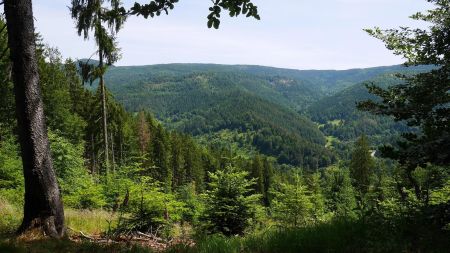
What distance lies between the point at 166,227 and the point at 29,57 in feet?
14.0

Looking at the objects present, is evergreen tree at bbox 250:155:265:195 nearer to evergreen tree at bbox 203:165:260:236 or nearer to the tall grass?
evergreen tree at bbox 203:165:260:236

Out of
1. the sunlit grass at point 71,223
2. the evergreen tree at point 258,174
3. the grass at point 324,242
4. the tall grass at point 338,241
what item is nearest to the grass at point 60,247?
the grass at point 324,242

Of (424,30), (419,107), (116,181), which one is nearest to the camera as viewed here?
(419,107)

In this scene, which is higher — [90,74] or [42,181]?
[90,74]

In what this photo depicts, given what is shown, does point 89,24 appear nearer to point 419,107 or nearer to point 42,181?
point 42,181

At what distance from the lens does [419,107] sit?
14.4 feet

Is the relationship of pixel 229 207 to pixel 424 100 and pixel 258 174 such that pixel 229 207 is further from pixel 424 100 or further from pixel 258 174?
pixel 258 174

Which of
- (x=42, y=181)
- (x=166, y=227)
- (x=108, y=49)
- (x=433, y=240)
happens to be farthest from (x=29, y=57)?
(x=108, y=49)

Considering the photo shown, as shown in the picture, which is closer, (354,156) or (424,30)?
(424,30)

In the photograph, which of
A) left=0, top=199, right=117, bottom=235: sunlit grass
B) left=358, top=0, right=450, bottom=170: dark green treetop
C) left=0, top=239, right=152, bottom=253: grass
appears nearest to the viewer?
left=358, top=0, right=450, bottom=170: dark green treetop

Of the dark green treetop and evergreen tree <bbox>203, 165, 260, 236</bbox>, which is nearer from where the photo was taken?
the dark green treetop

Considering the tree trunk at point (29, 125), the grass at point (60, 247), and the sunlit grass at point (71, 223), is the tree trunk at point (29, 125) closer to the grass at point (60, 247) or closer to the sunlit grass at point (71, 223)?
the grass at point (60, 247)

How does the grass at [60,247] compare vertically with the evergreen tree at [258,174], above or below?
above

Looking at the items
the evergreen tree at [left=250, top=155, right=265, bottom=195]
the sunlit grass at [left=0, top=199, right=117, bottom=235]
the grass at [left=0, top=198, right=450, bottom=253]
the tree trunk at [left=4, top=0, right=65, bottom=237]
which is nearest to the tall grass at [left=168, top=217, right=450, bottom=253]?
the grass at [left=0, top=198, right=450, bottom=253]
